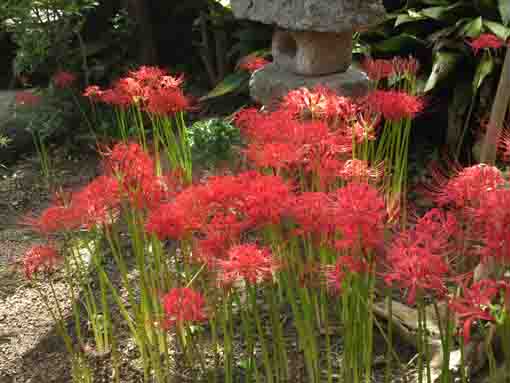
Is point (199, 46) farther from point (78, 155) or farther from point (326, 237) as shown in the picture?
point (326, 237)

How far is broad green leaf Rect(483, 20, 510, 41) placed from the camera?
3.77 metres

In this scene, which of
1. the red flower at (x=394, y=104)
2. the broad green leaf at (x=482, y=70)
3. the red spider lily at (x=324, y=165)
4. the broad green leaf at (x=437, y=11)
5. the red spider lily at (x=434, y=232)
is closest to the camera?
the red spider lily at (x=434, y=232)

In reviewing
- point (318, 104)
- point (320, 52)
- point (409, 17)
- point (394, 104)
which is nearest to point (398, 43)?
point (409, 17)

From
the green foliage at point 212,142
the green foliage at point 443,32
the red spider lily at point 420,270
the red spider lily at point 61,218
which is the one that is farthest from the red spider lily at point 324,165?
the green foliage at point 443,32

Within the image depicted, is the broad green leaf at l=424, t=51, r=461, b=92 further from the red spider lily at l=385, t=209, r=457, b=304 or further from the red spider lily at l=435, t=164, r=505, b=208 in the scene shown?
the red spider lily at l=385, t=209, r=457, b=304

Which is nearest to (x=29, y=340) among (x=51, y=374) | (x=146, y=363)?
(x=51, y=374)

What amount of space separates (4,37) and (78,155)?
86.5 inches

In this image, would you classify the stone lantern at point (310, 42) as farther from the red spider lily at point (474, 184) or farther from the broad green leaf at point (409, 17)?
the red spider lily at point (474, 184)

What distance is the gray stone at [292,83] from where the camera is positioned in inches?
127

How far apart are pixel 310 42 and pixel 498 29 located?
130 cm

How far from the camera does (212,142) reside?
3369mm

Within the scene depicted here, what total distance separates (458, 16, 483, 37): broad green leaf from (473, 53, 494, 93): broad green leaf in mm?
163

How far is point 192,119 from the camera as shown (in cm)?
550

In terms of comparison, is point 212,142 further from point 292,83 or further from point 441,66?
point 441,66
